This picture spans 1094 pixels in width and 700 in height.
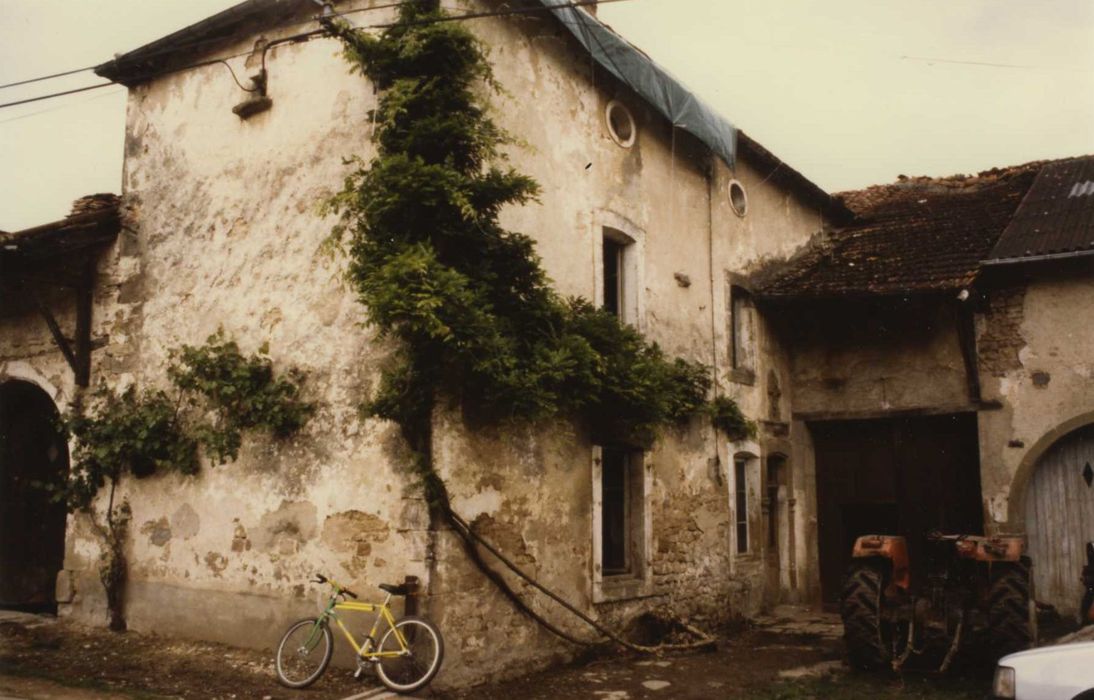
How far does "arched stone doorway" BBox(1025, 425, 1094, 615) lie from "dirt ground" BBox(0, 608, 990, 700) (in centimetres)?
473

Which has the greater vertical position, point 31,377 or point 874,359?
point 874,359

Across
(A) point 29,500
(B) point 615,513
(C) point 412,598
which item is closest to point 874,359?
(B) point 615,513

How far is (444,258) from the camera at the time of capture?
27.5 ft

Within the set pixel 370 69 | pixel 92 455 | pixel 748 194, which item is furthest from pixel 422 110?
pixel 748 194

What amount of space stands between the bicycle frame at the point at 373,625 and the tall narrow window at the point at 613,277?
15.9 feet

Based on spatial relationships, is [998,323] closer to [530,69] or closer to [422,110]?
[530,69]

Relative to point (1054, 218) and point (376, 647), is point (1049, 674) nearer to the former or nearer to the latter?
point (376, 647)

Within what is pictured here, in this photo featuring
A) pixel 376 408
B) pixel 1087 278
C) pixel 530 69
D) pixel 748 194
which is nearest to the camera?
pixel 376 408

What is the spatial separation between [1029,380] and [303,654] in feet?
34.7

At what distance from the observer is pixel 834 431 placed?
591 inches

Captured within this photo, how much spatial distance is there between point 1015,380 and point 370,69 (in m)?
10.0

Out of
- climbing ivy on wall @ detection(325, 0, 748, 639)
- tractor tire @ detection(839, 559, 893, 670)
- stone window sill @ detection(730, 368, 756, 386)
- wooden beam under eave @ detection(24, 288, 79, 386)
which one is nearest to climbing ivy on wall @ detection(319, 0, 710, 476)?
climbing ivy on wall @ detection(325, 0, 748, 639)

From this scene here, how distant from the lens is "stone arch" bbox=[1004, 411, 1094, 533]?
12.8 m

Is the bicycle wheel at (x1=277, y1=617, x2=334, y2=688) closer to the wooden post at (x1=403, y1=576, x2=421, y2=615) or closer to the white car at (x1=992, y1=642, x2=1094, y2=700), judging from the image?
the wooden post at (x1=403, y1=576, x2=421, y2=615)
